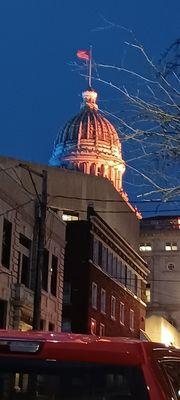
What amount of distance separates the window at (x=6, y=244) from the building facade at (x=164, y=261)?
6217 centimetres

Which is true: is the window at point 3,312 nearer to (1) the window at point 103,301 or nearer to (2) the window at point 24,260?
(2) the window at point 24,260

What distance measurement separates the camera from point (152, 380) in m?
3.79

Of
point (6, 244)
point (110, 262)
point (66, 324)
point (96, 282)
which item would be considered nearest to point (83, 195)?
point (110, 262)

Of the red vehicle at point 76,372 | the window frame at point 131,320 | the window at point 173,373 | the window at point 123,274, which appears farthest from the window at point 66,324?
the red vehicle at point 76,372

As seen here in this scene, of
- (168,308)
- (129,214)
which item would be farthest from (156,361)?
(168,308)

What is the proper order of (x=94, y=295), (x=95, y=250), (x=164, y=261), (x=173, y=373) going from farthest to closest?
(x=164, y=261)
(x=95, y=250)
(x=94, y=295)
(x=173, y=373)

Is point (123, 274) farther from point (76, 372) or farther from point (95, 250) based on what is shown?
point (76, 372)

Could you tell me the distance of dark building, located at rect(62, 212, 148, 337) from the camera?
46406 millimetres

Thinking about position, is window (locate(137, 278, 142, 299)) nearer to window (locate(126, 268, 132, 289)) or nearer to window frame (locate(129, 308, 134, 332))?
window (locate(126, 268, 132, 289))

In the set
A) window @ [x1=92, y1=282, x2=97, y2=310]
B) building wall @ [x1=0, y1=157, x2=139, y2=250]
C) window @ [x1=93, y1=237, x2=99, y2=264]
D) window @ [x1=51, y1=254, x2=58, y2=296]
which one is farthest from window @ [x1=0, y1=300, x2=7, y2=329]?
building wall @ [x1=0, y1=157, x2=139, y2=250]

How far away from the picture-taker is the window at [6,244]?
3134 cm

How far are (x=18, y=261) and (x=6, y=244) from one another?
1611mm

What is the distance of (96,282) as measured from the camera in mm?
48406

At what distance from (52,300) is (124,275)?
66.3ft
